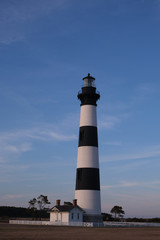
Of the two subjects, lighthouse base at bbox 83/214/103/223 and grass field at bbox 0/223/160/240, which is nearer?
grass field at bbox 0/223/160/240

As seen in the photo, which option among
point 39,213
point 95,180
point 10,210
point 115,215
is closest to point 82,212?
point 95,180

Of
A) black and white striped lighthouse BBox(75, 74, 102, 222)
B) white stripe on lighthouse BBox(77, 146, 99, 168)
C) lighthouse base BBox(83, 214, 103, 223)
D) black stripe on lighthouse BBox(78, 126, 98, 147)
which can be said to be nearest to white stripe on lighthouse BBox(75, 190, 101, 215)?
black and white striped lighthouse BBox(75, 74, 102, 222)

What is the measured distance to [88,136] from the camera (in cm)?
4341

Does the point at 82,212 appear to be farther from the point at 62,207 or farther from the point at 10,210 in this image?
the point at 10,210

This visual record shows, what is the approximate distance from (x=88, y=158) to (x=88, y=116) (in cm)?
611

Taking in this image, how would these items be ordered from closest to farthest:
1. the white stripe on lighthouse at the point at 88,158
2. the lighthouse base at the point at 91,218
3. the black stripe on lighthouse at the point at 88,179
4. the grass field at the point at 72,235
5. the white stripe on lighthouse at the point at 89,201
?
the grass field at the point at 72,235 < the lighthouse base at the point at 91,218 < the white stripe on lighthouse at the point at 89,201 < the black stripe on lighthouse at the point at 88,179 < the white stripe on lighthouse at the point at 88,158

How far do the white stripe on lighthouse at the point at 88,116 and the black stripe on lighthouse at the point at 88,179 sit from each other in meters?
6.61

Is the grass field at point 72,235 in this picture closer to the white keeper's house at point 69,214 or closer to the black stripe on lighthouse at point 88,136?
the white keeper's house at point 69,214

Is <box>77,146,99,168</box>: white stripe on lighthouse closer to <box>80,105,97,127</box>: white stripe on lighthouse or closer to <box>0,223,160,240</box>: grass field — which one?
<box>80,105,97,127</box>: white stripe on lighthouse

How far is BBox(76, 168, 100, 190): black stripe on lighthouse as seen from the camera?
4184 centimetres

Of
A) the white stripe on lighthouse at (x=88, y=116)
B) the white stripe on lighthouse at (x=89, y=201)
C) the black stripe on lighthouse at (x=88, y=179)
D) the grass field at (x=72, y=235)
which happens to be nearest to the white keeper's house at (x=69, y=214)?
the white stripe on lighthouse at (x=89, y=201)

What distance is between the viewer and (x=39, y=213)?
62000mm

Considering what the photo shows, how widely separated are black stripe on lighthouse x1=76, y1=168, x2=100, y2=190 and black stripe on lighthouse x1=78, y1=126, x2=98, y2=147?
11.9 feet

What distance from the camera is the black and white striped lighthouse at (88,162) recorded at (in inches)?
1645
